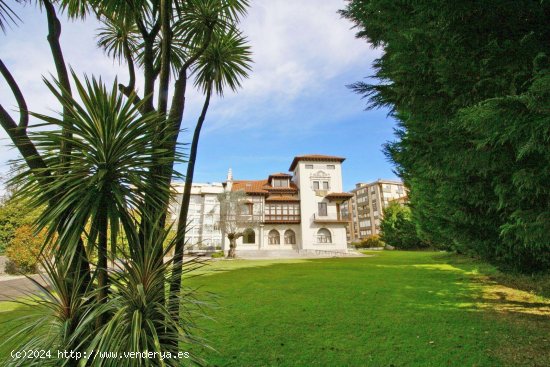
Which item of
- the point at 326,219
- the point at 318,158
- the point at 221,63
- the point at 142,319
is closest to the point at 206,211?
the point at 326,219

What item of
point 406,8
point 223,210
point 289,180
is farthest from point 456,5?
point 289,180

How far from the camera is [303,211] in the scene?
41.1 meters

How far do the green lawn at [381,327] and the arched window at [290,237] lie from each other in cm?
3198

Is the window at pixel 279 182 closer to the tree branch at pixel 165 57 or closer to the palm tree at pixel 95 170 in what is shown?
the tree branch at pixel 165 57

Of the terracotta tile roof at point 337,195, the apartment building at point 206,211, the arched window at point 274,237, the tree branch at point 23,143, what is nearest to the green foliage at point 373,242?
the terracotta tile roof at point 337,195

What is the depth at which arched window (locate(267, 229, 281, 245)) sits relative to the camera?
41.6 metres

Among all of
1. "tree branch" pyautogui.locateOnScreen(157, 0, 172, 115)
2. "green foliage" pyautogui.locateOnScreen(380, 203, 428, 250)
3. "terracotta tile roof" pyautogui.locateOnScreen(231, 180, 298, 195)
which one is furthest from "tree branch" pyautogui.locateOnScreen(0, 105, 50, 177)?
"green foliage" pyautogui.locateOnScreen(380, 203, 428, 250)

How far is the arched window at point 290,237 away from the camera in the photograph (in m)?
41.7

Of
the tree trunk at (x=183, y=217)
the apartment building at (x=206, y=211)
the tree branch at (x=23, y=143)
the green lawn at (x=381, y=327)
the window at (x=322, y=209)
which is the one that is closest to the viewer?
the tree branch at (x=23, y=143)

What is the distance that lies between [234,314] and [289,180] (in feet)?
127

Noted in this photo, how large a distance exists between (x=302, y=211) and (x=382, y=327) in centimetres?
3534

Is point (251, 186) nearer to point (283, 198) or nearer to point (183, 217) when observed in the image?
point (283, 198)

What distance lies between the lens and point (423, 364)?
13.7ft

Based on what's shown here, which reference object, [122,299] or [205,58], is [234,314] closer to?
[122,299]
